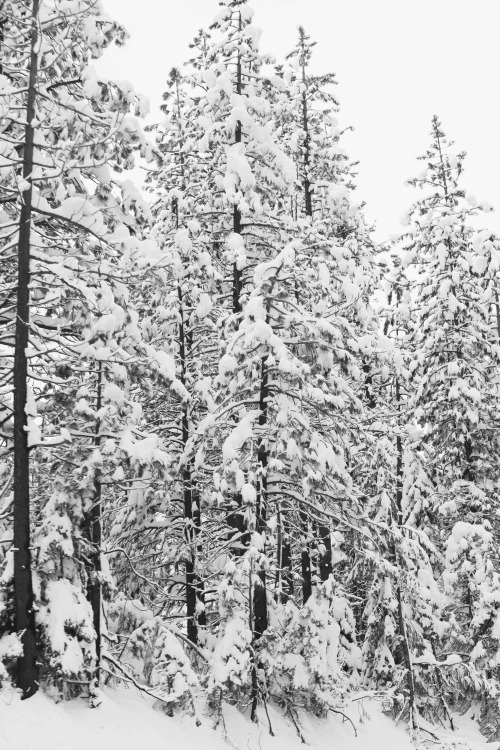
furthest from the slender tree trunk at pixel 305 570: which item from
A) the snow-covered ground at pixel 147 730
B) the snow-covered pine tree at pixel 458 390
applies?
the snow-covered pine tree at pixel 458 390

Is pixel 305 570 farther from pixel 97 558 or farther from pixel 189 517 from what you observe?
pixel 97 558

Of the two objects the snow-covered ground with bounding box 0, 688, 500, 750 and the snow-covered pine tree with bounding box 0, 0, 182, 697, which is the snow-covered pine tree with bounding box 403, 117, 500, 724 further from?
the snow-covered pine tree with bounding box 0, 0, 182, 697

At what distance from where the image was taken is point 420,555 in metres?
15.5

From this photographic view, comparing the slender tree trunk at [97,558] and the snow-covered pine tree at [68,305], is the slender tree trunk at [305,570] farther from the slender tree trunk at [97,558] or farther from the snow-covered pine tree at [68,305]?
the snow-covered pine tree at [68,305]

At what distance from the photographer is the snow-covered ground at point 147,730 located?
765cm

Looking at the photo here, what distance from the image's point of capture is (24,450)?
8.62 m

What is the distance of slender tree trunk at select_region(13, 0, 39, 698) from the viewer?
8203 mm

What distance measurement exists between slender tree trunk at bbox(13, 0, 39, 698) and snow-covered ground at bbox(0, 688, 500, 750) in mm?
461

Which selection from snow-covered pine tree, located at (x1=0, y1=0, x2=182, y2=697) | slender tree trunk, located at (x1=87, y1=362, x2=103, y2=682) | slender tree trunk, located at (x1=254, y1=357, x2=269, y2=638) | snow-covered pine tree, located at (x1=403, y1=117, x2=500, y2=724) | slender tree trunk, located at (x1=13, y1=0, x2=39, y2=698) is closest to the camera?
slender tree trunk, located at (x1=13, y1=0, x2=39, y2=698)

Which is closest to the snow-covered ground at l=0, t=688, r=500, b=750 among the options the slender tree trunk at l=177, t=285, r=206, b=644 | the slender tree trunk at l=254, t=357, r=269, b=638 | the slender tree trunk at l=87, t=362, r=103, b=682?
the slender tree trunk at l=87, t=362, r=103, b=682

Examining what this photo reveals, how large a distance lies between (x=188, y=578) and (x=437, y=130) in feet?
50.3

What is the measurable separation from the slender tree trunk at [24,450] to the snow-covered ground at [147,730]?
1.51 feet

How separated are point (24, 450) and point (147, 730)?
4.53 m

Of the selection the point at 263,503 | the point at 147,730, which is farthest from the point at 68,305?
the point at 147,730
